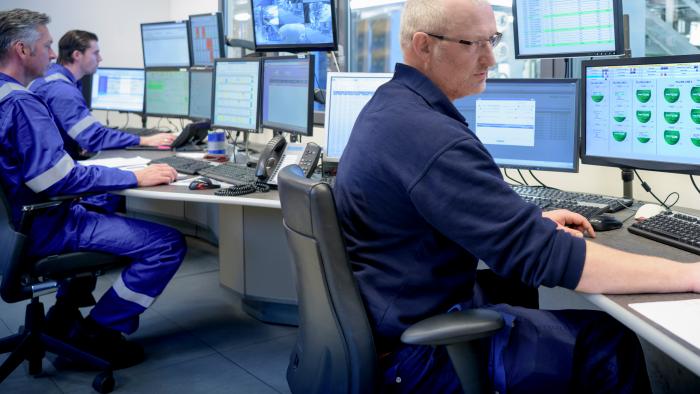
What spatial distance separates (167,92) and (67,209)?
1734mm

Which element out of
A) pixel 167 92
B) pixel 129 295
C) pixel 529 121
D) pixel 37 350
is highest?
pixel 167 92

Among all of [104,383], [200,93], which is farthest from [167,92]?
[104,383]

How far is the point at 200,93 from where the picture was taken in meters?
3.55

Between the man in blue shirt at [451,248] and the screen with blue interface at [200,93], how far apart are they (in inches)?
89.1

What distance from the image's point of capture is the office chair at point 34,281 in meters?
2.17

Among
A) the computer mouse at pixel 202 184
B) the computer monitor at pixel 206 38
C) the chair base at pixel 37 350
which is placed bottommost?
the chair base at pixel 37 350

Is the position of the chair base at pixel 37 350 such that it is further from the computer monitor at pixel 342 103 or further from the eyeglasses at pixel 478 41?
the eyeglasses at pixel 478 41

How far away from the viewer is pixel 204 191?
94.3 inches

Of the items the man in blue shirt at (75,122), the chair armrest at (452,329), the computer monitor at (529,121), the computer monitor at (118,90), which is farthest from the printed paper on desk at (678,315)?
the computer monitor at (118,90)

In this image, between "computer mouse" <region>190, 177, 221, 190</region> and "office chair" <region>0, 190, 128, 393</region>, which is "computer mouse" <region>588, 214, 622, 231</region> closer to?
"computer mouse" <region>190, 177, 221, 190</region>

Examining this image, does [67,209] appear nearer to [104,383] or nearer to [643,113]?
[104,383]

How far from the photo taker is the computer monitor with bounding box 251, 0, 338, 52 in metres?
2.79

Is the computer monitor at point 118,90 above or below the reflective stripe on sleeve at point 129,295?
above

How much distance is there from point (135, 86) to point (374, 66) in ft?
5.98
